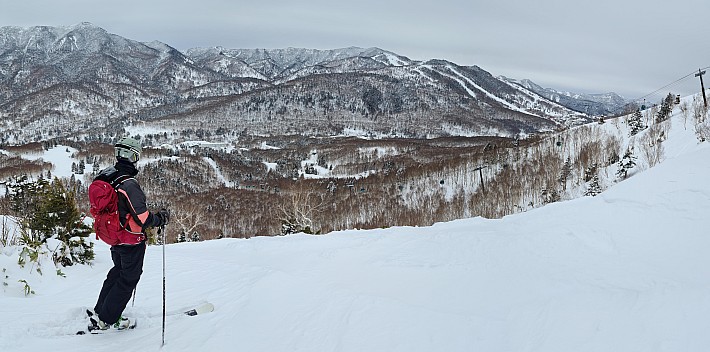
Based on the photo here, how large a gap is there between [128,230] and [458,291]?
3.62 m

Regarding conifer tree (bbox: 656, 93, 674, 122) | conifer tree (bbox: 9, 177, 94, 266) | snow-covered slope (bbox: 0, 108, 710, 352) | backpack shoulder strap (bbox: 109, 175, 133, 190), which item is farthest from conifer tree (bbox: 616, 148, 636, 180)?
backpack shoulder strap (bbox: 109, 175, 133, 190)

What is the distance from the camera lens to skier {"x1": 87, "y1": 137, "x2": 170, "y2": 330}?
4.31 metres

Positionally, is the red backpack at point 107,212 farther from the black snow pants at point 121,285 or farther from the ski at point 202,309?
the ski at point 202,309

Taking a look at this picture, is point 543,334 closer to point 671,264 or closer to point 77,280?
point 671,264

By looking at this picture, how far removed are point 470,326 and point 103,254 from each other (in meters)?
8.35

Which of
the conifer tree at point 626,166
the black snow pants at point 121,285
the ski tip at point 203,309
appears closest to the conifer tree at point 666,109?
the conifer tree at point 626,166

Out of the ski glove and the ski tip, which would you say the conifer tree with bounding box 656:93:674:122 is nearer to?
the ski tip

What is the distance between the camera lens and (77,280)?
713 cm

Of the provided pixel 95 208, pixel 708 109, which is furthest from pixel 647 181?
pixel 708 109

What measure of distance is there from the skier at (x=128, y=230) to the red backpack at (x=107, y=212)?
0.05 m

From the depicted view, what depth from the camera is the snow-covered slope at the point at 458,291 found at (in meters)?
3.53

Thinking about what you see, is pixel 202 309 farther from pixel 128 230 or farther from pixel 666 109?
pixel 666 109

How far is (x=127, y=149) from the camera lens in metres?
4.45

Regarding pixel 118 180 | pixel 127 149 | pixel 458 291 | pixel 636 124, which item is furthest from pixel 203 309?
pixel 636 124
